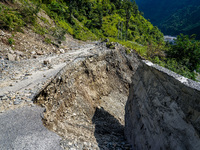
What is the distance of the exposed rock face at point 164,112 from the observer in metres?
3.83

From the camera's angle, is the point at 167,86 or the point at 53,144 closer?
the point at 53,144

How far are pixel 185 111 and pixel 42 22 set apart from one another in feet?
71.8

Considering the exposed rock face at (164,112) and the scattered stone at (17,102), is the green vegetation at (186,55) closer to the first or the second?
the exposed rock face at (164,112)

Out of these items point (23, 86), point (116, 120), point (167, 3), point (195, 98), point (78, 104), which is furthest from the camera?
point (167, 3)

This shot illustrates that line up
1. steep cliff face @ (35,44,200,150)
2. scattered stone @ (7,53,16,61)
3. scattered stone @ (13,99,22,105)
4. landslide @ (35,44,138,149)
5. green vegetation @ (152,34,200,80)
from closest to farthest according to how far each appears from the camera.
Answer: steep cliff face @ (35,44,200,150)
scattered stone @ (13,99,22,105)
landslide @ (35,44,138,149)
scattered stone @ (7,53,16,61)
green vegetation @ (152,34,200,80)

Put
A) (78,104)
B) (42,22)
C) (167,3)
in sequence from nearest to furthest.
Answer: (78,104) < (42,22) < (167,3)

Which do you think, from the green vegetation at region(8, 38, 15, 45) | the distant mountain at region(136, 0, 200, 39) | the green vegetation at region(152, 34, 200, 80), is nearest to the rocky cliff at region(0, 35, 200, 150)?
the green vegetation at region(8, 38, 15, 45)

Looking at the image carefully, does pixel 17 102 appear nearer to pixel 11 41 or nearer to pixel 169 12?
pixel 11 41

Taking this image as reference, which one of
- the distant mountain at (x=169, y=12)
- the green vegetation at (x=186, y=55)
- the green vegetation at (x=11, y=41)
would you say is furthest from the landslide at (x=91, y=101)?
the distant mountain at (x=169, y=12)

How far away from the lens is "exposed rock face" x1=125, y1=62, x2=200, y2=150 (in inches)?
151

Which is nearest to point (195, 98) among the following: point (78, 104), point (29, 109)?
point (29, 109)

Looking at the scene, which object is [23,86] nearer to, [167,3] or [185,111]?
[185,111]

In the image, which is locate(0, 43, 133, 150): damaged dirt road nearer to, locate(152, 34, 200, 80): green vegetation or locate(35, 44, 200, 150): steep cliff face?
locate(35, 44, 200, 150): steep cliff face

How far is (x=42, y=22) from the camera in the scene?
64.3ft
